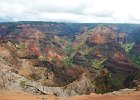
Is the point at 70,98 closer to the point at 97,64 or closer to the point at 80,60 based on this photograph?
the point at 97,64

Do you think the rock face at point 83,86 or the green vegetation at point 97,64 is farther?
the green vegetation at point 97,64

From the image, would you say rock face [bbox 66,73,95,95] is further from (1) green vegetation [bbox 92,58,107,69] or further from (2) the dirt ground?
(1) green vegetation [bbox 92,58,107,69]

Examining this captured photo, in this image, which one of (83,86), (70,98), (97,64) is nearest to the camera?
(70,98)

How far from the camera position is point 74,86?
66.1 m

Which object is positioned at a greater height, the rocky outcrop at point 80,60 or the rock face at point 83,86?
the rock face at point 83,86

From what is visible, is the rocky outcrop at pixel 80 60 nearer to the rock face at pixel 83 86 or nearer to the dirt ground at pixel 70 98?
the rock face at pixel 83 86

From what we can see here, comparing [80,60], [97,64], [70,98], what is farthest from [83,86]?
[80,60]

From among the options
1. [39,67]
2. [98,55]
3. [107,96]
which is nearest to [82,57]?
[98,55]

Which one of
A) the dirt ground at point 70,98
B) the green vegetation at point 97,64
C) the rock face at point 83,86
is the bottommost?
the green vegetation at point 97,64

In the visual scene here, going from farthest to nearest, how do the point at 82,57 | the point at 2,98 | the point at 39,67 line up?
1. the point at 82,57
2. the point at 39,67
3. the point at 2,98

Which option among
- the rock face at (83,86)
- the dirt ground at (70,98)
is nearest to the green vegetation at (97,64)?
the rock face at (83,86)

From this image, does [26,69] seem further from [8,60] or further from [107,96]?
[107,96]

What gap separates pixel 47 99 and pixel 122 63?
9586 centimetres

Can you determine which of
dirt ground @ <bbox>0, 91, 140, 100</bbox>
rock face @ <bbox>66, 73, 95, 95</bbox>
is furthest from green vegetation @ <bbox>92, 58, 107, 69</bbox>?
dirt ground @ <bbox>0, 91, 140, 100</bbox>
